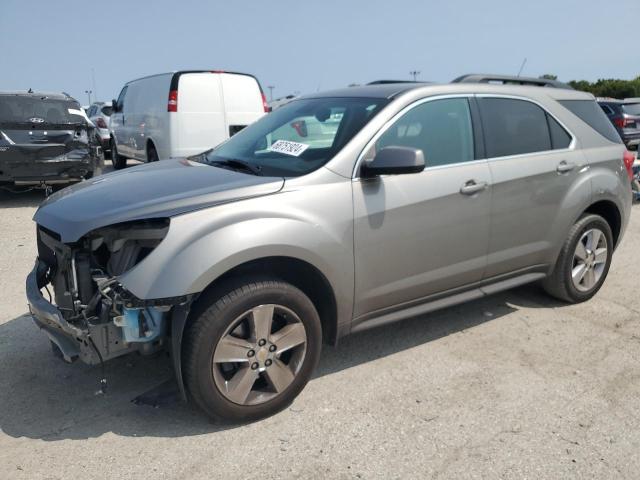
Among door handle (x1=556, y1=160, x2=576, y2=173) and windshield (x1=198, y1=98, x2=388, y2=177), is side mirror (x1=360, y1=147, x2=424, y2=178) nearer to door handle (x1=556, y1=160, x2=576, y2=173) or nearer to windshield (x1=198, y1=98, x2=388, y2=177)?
windshield (x1=198, y1=98, x2=388, y2=177)

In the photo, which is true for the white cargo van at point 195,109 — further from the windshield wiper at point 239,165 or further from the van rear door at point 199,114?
the windshield wiper at point 239,165

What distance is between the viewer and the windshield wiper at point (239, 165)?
324cm

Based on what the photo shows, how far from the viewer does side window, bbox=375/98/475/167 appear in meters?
3.35

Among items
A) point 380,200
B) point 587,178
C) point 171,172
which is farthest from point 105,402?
point 587,178

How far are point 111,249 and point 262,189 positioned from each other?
0.81 m

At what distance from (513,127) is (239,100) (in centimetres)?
631

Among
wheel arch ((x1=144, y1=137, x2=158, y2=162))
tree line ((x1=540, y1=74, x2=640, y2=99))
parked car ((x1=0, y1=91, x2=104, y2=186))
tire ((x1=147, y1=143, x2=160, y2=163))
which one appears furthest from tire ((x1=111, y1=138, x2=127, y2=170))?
tree line ((x1=540, y1=74, x2=640, y2=99))

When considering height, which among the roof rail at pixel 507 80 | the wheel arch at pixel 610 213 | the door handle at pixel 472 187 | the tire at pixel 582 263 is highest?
the roof rail at pixel 507 80

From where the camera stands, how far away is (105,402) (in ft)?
10.2

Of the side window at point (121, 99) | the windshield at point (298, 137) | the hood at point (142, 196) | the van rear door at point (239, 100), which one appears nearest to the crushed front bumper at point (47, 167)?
the van rear door at point (239, 100)

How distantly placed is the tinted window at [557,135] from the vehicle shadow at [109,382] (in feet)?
4.58

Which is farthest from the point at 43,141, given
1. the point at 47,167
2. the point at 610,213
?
the point at 610,213

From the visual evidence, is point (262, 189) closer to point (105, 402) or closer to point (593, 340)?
point (105, 402)

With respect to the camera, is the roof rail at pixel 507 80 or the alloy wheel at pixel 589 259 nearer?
the roof rail at pixel 507 80
